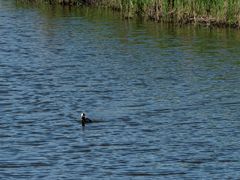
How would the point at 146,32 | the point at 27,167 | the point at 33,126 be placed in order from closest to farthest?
the point at 27,167 < the point at 33,126 < the point at 146,32

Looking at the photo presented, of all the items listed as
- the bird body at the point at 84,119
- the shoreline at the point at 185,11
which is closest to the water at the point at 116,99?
the bird body at the point at 84,119

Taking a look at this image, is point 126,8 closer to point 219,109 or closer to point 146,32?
point 146,32

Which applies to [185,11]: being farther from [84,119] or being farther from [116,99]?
[84,119]

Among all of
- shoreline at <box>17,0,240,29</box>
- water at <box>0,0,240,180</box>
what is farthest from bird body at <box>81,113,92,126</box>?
shoreline at <box>17,0,240,29</box>

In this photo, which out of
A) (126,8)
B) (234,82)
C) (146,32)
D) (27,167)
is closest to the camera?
(27,167)

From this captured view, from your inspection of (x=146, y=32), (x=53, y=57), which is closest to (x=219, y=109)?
(x=53, y=57)

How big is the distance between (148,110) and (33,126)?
4158 millimetres

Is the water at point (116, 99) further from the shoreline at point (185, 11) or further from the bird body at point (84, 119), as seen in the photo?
the shoreline at point (185, 11)

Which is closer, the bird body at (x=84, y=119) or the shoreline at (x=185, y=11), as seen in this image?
the bird body at (x=84, y=119)

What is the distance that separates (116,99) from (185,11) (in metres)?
15.9

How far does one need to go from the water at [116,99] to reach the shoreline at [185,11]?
23.1 inches

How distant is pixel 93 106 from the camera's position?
3111 centimetres

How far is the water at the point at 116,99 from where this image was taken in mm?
24250

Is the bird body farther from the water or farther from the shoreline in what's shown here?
the shoreline
